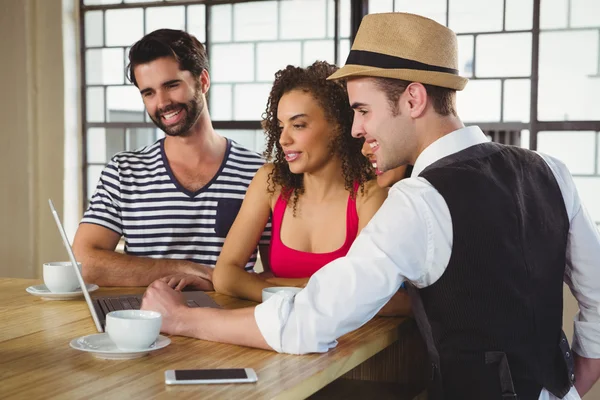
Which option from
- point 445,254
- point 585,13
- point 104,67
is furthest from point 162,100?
point 104,67

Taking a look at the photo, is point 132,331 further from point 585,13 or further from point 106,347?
point 585,13

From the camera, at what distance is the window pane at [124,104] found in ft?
17.4

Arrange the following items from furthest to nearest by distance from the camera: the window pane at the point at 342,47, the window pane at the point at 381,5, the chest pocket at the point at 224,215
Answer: the window pane at the point at 342,47 < the window pane at the point at 381,5 < the chest pocket at the point at 224,215

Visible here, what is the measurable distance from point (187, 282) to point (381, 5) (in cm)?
280

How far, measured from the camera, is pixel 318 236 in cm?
232

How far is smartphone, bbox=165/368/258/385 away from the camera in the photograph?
1295 mm

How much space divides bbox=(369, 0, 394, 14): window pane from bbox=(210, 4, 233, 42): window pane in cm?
95

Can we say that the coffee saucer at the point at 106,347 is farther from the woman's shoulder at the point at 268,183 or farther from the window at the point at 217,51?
the window at the point at 217,51

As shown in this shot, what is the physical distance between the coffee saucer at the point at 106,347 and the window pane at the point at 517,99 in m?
3.25

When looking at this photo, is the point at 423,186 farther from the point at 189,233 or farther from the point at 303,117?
the point at 189,233

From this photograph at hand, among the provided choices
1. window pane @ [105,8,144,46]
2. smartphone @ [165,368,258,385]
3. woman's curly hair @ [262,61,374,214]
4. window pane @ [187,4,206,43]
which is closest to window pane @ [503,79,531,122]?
window pane @ [187,4,206,43]

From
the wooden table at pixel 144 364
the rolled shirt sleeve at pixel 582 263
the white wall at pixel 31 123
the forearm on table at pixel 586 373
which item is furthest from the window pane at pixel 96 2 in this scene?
the forearm on table at pixel 586 373

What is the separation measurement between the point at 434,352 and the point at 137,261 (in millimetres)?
1198

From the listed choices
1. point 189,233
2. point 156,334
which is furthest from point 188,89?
point 156,334
